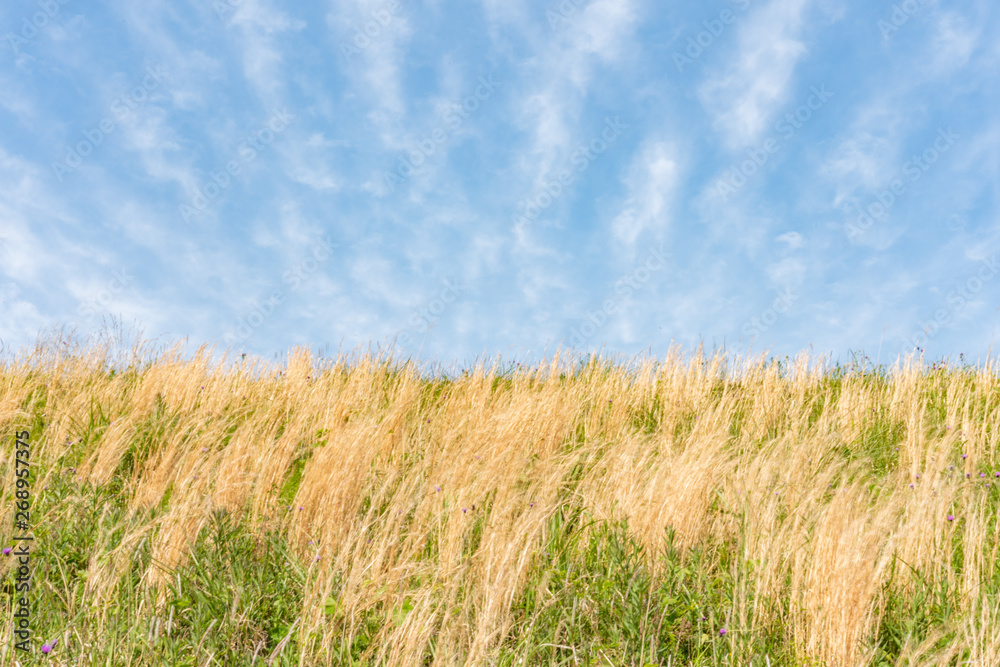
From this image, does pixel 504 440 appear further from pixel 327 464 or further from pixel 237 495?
pixel 237 495

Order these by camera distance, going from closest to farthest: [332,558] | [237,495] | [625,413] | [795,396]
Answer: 1. [332,558]
2. [237,495]
3. [625,413]
4. [795,396]

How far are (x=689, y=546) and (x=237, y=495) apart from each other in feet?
11.1

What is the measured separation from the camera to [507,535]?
13.2ft

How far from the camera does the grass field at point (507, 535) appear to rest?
325cm

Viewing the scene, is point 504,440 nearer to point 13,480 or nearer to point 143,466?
point 143,466

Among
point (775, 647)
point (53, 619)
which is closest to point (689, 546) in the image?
point (775, 647)

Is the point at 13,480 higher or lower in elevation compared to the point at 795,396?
lower

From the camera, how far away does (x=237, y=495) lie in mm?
4949

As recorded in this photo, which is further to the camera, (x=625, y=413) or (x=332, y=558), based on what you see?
(x=625, y=413)

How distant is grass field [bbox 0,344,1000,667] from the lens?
10.7ft

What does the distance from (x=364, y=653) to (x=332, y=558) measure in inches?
35.4

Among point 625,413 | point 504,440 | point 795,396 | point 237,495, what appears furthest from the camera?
point 795,396

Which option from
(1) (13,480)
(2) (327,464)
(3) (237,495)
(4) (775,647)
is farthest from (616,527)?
(1) (13,480)

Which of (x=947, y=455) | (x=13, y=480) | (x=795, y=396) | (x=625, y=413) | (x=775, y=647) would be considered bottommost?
(x=775, y=647)
